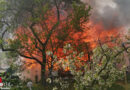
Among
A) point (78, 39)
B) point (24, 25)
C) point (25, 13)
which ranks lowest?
point (78, 39)

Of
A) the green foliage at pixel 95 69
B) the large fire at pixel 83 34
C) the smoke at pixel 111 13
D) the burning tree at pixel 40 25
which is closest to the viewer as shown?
the green foliage at pixel 95 69

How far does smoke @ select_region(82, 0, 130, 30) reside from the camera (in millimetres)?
15844

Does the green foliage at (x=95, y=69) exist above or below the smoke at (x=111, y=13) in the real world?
below

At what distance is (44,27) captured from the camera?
15.0 m

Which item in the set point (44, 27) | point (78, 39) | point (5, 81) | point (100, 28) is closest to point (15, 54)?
point (5, 81)

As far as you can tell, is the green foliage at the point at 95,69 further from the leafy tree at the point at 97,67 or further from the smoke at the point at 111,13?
the smoke at the point at 111,13

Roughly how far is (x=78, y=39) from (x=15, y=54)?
569cm

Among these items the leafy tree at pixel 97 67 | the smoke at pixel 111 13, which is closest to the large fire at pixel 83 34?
the smoke at pixel 111 13

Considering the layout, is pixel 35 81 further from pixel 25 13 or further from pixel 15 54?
pixel 25 13

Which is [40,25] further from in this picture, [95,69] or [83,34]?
[95,69]

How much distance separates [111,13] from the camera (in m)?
16.6

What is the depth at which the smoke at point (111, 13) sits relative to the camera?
52.0 ft

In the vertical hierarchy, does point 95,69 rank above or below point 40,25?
below

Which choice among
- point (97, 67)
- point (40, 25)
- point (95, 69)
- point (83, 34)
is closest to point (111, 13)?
point (83, 34)
